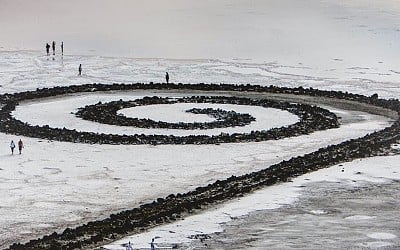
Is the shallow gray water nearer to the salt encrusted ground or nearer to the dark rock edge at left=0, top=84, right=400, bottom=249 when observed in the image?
the salt encrusted ground

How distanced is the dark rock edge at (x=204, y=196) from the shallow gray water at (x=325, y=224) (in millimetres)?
1790

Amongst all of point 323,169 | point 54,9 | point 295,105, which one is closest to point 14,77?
point 295,105

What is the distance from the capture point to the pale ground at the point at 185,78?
25.4m

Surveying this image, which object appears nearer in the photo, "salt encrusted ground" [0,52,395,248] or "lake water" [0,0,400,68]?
"salt encrusted ground" [0,52,395,248]

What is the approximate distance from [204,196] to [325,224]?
434 cm

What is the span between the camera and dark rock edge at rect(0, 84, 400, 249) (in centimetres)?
2245

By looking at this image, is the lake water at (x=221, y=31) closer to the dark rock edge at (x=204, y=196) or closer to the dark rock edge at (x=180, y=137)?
the dark rock edge at (x=180, y=137)

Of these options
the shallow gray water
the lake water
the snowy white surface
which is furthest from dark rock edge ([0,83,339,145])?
the lake water

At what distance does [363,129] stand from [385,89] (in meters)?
10.9

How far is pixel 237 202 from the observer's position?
2619cm

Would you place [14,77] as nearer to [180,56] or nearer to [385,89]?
[180,56]

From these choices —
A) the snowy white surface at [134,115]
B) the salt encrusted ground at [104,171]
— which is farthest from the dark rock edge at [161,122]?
the salt encrusted ground at [104,171]

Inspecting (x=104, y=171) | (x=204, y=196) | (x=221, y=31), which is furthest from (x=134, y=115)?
(x=221, y=31)

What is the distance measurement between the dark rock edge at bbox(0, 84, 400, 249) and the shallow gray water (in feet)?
5.87
